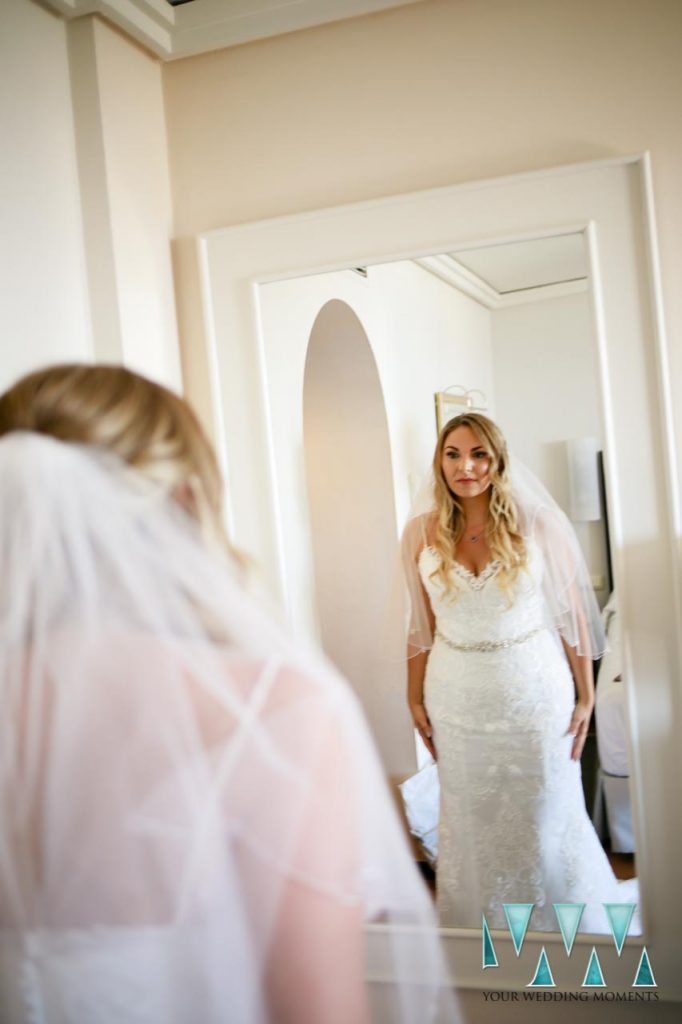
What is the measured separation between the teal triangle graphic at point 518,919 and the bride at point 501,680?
13mm

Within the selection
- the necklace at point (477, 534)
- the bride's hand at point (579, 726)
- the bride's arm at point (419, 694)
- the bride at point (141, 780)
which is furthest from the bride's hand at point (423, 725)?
→ the bride at point (141, 780)

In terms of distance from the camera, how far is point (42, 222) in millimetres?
1858

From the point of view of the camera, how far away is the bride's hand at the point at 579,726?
1.93 metres

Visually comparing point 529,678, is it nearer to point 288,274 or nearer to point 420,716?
point 420,716

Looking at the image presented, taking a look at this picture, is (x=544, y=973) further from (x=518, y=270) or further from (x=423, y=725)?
(x=518, y=270)

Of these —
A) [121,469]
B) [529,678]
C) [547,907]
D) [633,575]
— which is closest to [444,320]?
[633,575]

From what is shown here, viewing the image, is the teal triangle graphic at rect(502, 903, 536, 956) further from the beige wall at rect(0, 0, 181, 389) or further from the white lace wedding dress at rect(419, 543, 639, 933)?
the beige wall at rect(0, 0, 181, 389)

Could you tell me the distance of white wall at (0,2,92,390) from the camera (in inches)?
69.0

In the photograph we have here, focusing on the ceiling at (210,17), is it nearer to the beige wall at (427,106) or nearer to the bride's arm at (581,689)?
the beige wall at (427,106)

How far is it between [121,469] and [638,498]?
4.14 feet

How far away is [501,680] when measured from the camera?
77.6 inches

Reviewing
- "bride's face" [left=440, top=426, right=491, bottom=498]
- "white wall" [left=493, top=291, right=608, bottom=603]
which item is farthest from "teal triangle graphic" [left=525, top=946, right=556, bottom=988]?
"bride's face" [left=440, top=426, right=491, bottom=498]

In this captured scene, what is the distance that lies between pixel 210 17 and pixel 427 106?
1.83 feet

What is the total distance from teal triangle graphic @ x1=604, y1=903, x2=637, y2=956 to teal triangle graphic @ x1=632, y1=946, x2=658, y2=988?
50 mm
